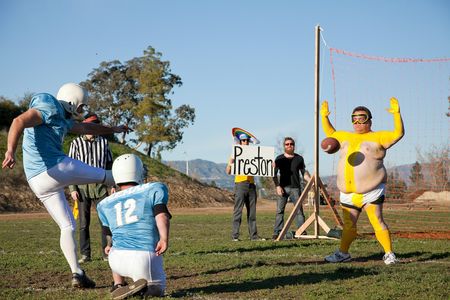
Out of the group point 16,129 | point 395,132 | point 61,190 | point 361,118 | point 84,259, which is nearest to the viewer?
point 16,129

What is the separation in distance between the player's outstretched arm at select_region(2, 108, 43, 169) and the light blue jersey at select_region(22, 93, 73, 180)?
16 centimetres

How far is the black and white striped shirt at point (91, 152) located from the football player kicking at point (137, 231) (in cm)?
348

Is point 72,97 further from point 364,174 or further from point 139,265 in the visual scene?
point 364,174

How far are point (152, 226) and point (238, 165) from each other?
7648mm

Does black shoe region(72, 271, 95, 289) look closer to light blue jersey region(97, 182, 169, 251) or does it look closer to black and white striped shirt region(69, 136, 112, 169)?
light blue jersey region(97, 182, 169, 251)

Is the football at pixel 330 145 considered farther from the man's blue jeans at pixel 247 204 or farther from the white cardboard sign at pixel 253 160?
the white cardboard sign at pixel 253 160

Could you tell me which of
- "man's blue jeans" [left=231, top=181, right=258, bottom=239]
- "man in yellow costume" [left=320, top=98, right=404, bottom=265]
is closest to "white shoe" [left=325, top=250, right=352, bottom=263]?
"man in yellow costume" [left=320, top=98, right=404, bottom=265]

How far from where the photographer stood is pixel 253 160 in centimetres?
1354

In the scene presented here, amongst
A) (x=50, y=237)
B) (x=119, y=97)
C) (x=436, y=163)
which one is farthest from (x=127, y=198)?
(x=119, y=97)

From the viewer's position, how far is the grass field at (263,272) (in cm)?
632

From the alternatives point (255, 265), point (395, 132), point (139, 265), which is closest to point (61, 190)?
point (139, 265)

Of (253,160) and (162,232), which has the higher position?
(253,160)

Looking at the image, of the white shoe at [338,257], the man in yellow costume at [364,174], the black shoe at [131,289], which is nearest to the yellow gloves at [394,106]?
the man in yellow costume at [364,174]

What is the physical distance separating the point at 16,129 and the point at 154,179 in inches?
1363
